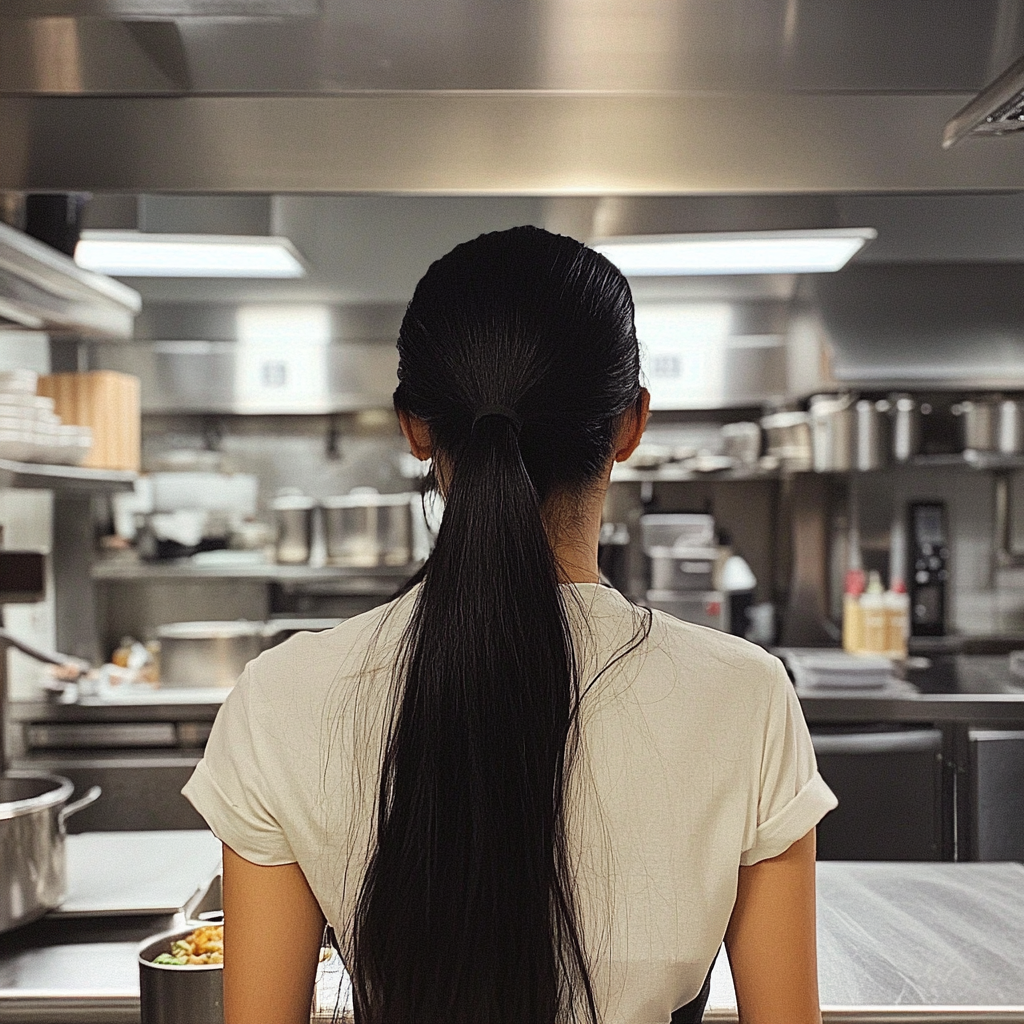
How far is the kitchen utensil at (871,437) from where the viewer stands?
4418mm

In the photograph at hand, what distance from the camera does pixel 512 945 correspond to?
864 millimetres

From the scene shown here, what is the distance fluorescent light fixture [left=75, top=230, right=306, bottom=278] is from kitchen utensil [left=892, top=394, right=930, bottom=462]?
2.32 meters

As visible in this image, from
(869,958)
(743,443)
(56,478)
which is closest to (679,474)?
(743,443)

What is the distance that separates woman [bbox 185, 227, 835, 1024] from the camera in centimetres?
85

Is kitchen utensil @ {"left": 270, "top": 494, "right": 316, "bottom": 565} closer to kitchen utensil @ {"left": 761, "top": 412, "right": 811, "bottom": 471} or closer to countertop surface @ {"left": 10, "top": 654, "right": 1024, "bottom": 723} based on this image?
countertop surface @ {"left": 10, "top": 654, "right": 1024, "bottom": 723}

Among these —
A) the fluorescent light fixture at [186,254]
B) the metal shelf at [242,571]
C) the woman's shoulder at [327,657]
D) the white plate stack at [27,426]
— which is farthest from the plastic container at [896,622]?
the woman's shoulder at [327,657]

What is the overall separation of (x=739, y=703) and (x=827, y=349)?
392cm

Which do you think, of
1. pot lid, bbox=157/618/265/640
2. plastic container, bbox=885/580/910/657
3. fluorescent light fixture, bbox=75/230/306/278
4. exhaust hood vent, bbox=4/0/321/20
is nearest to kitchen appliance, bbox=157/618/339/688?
pot lid, bbox=157/618/265/640

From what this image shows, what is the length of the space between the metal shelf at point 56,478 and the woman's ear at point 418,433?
1434 millimetres

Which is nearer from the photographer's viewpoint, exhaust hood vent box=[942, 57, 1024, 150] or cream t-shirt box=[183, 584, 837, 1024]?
cream t-shirt box=[183, 584, 837, 1024]

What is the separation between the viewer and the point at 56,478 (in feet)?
7.73

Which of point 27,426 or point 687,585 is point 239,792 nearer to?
point 27,426

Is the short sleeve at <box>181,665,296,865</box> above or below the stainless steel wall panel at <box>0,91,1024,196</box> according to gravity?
below

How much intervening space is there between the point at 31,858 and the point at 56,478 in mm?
1015
